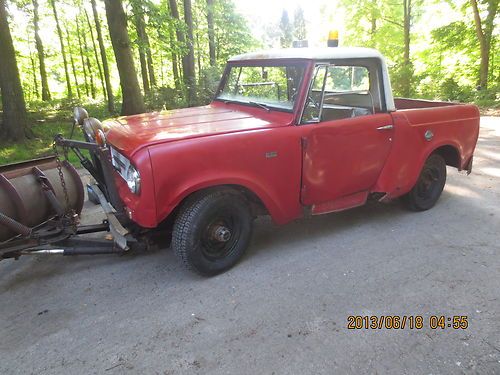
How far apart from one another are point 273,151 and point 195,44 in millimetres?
16715

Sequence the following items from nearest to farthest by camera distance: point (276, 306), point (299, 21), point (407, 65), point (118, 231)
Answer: point (276, 306)
point (118, 231)
point (407, 65)
point (299, 21)

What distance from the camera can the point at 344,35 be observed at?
66.8 feet

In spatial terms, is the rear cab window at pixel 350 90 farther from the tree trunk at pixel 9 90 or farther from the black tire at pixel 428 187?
the tree trunk at pixel 9 90

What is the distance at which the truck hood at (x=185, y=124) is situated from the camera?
118 inches

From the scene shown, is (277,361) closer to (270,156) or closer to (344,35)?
(270,156)

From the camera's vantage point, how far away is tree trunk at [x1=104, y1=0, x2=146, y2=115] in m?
9.15

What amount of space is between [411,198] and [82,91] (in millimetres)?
28324

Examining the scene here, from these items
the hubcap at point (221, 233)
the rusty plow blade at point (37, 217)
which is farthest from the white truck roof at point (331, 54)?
the rusty plow blade at point (37, 217)

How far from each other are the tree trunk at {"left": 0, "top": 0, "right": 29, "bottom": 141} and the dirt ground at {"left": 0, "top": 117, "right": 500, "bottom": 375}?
6178 millimetres

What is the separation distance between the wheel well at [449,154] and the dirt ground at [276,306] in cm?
83

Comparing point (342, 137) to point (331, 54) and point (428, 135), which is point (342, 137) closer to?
point (331, 54)

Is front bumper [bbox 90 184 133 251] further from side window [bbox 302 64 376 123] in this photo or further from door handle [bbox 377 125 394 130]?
door handle [bbox 377 125 394 130]

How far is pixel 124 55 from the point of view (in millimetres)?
9500

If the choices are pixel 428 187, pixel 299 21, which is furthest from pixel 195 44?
pixel 299 21
